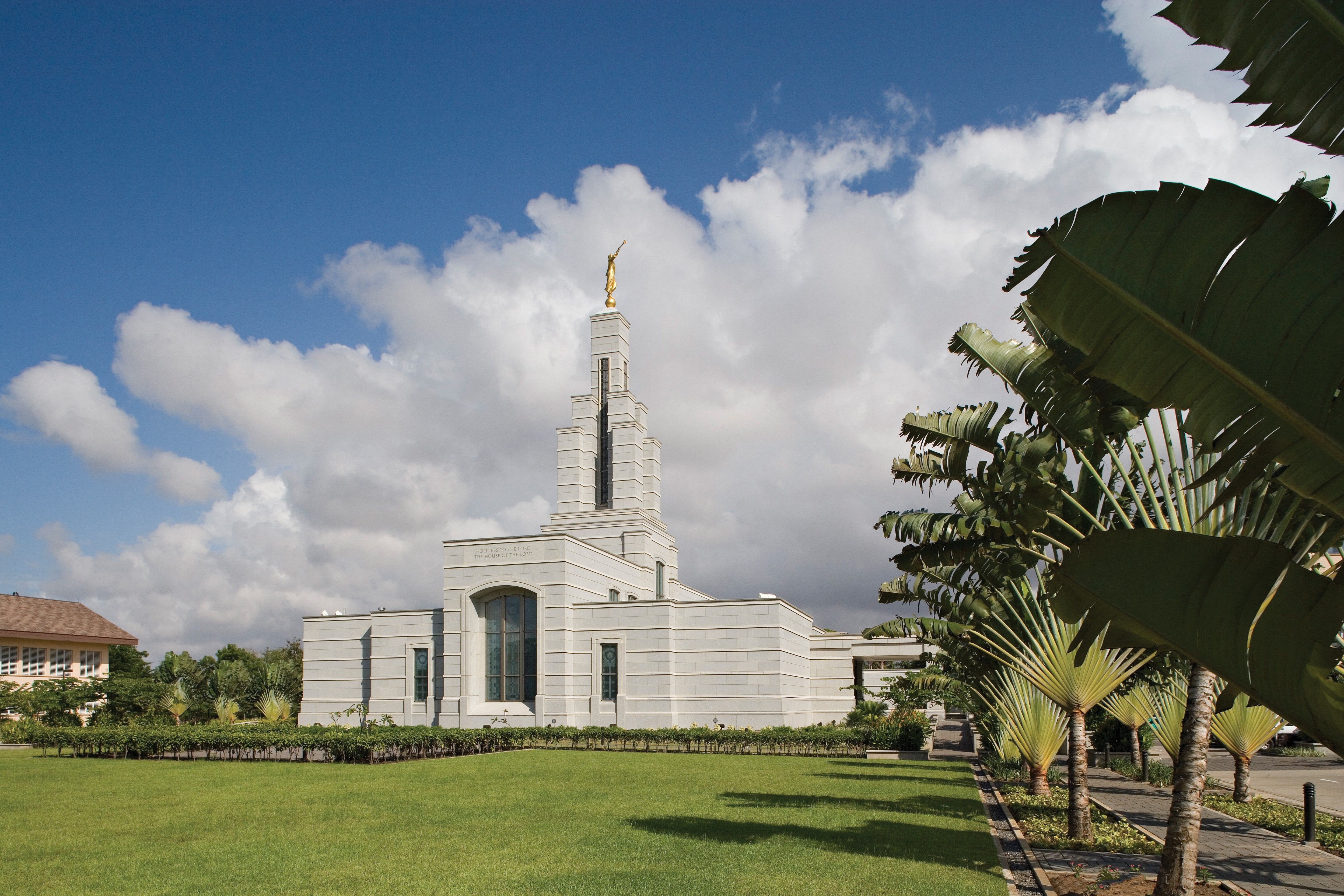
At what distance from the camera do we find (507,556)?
129ft

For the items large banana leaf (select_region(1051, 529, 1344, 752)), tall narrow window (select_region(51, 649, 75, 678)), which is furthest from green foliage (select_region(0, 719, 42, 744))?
large banana leaf (select_region(1051, 529, 1344, 752))

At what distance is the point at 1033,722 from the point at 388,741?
18762mm

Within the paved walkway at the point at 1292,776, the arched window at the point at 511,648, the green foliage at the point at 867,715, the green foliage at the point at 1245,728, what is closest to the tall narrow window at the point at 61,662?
the arched window at the point at 511,648

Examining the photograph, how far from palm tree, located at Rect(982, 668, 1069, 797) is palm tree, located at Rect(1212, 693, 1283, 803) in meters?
3.05

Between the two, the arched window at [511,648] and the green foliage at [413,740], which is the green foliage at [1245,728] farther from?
the arched window at [511,648]

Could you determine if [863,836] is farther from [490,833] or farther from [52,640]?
[52,640]

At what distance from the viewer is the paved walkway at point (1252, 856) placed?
35.7ft

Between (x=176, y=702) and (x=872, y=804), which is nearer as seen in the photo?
(x=872, y=804)

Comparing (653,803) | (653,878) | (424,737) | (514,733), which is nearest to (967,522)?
(653,878)

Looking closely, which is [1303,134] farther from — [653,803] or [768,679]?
[768,679]

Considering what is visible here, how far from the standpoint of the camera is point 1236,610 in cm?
331

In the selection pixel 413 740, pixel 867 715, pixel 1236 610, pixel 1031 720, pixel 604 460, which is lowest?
pixel 867 715

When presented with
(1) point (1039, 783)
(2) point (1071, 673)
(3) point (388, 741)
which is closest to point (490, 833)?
(2) point (1071, 673)

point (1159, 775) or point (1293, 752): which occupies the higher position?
point (1159, 775)
